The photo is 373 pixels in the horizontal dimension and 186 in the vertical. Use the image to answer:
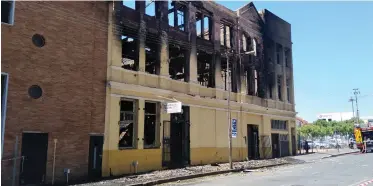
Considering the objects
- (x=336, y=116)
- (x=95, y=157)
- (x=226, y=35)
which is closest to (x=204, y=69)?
(x=226, y=35)

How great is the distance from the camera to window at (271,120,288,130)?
3340cm

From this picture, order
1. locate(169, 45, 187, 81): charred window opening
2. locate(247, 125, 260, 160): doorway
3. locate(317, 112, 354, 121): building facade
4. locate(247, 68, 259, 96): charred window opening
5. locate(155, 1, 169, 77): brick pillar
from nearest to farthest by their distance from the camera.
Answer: locate(155, 1, 169, 77): brick pillar, locate(169, 45, 187, 81): charred window opening, locate(247, 125, 260, 160): doorway, locate(247, 68, 259, 96): charred window opening, locate(317, 112, 354, 121): building facade

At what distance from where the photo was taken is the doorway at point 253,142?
29.8m

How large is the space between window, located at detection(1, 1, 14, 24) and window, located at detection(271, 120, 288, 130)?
24931 mm

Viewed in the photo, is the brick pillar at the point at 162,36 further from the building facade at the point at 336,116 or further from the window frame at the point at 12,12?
the building facade at the point at 336,116

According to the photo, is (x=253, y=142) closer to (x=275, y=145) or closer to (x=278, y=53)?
(x=275, y=145)

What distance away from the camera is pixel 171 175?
18016 mm

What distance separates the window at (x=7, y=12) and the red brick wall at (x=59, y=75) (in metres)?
0.20

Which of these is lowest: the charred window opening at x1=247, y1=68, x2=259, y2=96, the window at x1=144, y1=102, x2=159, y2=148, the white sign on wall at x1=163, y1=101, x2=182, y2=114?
the window at x1=144, y1=102, x2=159, y2=148

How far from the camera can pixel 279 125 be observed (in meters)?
34.6

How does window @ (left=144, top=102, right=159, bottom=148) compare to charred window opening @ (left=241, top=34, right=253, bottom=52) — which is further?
charred window opening @ (left=241, top=34, right=253, bottom=52)

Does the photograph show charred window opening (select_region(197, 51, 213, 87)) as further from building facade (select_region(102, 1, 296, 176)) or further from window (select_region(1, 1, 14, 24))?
window (select_region(1, 1, 14, 24))

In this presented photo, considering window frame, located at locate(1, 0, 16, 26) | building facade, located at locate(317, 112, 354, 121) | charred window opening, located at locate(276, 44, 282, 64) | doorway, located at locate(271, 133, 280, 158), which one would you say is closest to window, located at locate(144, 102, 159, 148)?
window frame, located at locate(1, 0, 16, 26)

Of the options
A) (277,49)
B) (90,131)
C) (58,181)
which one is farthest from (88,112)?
(277,49)
